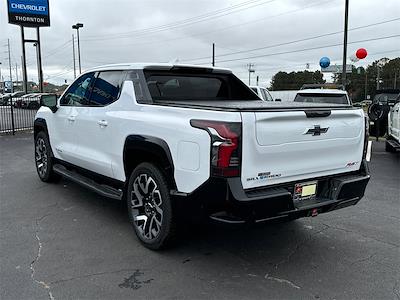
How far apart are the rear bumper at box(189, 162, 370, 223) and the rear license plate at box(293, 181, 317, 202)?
0.04 meters

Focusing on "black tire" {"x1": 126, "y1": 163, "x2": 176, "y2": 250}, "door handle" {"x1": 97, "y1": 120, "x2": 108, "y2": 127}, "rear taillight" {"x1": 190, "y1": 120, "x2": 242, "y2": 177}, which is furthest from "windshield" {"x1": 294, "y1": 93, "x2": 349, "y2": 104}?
"rear taillight" {"x1": 190, "y1": 120, "x2": 242, "y2": 177}

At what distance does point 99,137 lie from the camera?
482cm

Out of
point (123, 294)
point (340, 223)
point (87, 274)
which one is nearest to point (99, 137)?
point (87, 274)

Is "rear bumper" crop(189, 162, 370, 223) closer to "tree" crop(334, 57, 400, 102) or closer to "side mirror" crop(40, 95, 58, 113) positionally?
"side mirror" crop(40, 95, 58, 113)

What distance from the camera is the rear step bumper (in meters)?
3.24

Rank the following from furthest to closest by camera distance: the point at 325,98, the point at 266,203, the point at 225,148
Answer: the point at 325,98
the point at 266,203
the point at 225,148

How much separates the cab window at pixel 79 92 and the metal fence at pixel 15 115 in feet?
33.0

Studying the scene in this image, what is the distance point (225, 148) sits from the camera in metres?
3.19

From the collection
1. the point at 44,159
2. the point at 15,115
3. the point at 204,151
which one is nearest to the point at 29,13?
the point at 15,115

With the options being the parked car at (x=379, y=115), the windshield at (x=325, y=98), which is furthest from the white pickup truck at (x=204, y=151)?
the parked car at (x=379, y=115)

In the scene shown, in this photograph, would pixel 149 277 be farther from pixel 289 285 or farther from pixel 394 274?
pixel 394 274

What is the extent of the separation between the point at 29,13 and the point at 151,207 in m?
23.4

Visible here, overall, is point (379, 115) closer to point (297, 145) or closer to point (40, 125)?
point (40, 125)

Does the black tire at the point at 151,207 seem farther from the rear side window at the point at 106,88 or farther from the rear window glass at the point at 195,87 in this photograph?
the rear side window at the point at 106,88
